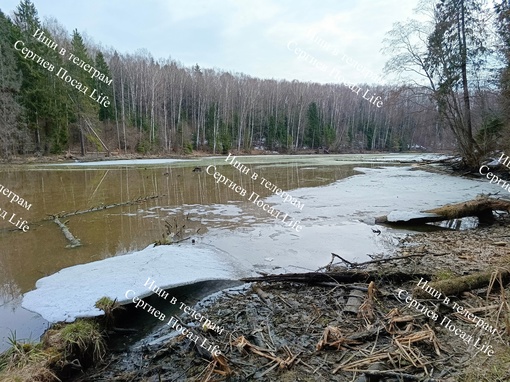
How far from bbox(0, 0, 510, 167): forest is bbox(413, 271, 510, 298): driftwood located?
37.1ft

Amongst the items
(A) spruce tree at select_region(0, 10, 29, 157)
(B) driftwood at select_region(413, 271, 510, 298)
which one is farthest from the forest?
(B) driftwood at select_region(413, 271, 510, 298)

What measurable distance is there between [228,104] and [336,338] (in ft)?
206

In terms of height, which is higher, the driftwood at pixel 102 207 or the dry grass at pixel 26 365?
the driftwood at pixel 102 207

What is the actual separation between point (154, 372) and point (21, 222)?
316 inches

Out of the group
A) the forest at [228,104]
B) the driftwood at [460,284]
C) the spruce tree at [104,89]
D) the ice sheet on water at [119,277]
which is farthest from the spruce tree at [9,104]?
the driftwood at [460,284]

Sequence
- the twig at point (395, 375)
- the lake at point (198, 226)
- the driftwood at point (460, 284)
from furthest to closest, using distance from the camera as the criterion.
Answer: the lake at point (198, 226) → the driftwood at point (460, 284) → the twig at point (395, 375)

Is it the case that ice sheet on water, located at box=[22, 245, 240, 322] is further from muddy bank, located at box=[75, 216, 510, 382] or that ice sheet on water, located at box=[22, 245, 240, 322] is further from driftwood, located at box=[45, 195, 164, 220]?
driftwood, located at box=[45, 195, 164, 220]

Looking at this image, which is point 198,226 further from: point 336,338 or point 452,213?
point 452,213

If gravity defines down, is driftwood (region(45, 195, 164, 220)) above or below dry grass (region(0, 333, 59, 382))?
above

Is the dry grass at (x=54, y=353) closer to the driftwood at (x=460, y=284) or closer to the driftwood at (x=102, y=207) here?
the driftwood at (x=460, y=284)

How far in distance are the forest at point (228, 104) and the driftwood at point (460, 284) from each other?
11.3 metres

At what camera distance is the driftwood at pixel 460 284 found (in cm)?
372

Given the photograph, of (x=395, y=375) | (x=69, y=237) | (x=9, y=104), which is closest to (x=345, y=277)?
(x=395, y=375)

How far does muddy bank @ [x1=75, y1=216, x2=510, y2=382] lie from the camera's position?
8.42 ft
